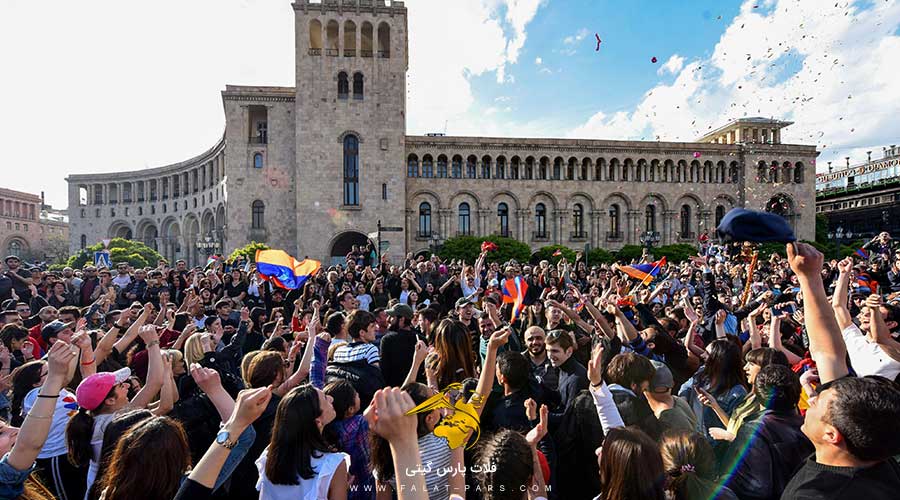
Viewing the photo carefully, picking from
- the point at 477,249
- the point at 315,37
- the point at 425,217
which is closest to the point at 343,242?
the point at 425,217

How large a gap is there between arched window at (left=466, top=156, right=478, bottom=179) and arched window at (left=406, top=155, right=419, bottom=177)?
4.10 m

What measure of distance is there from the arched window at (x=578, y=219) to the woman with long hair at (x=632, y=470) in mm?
40527

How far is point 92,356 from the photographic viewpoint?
460 cm

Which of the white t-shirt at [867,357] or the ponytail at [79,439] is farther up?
the white t-shirt at [867,357]

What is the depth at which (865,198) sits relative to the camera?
53.2 m

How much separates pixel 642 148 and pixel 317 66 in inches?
1061

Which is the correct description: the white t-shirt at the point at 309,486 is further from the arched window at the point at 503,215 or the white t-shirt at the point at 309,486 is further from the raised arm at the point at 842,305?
the arched window at the point at 503,215

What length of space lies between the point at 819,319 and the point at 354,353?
11.8 feet

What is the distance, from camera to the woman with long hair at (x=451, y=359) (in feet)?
15.3

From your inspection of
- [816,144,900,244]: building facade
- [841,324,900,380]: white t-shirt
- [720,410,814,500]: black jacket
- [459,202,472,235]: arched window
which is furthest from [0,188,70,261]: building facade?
[816,144,900,244]: building facade

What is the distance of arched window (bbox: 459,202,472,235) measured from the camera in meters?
40.2

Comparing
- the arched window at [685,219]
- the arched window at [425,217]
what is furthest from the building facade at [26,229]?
the arched window at [685,219]

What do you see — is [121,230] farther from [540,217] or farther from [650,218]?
[650,218]

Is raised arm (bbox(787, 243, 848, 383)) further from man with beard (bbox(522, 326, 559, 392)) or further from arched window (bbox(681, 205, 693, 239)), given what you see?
arched window (bbox(681, 205, 693, 239))
